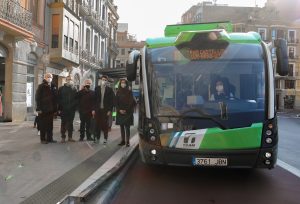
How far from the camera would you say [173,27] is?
10.3 metres

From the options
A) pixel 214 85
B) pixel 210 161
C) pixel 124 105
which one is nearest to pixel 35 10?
pixel 124 105

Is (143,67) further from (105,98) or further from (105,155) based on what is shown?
(105,98)

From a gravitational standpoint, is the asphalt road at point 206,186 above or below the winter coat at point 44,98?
below

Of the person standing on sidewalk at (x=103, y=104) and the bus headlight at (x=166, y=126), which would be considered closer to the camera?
the bus headlight at (x=166, y=126)

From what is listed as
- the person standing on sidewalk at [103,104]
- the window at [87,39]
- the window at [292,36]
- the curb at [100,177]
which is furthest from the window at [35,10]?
the window at [292,36]

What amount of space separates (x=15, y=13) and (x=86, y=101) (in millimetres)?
8400

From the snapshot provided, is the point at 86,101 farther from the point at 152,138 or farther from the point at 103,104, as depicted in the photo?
the point at 152,138

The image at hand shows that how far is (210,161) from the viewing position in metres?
7.21

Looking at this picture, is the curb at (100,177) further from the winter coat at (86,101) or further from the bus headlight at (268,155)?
the bus headlight at (268,155)

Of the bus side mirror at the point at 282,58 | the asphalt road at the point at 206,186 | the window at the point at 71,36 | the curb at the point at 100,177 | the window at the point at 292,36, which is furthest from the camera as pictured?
the window at the point at 292,36

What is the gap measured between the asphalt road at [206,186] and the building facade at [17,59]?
430 inches

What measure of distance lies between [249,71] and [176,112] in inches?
58.2

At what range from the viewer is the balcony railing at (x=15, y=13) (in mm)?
17106

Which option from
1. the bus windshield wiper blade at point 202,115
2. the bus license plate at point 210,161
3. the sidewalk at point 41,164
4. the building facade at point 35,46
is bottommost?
the sidewalk at point 41,164
